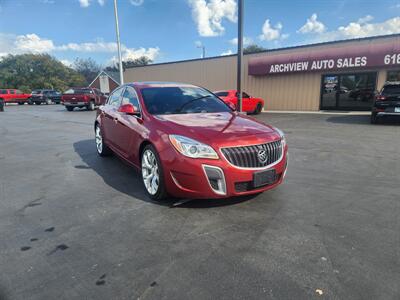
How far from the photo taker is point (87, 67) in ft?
319

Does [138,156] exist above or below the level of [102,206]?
above

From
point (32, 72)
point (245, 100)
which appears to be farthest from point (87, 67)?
point (245, 100)

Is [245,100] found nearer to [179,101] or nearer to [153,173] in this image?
[179,101]

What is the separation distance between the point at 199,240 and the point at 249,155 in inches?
44.9

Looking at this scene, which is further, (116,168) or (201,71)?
(201,71)

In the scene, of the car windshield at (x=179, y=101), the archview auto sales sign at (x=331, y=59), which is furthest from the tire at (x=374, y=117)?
the car windshield at (x=179, y=101)

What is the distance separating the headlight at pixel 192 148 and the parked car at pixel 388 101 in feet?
34.1

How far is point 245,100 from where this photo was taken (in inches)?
647

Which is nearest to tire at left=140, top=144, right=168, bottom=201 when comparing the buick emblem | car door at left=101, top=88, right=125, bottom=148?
the buick emblem

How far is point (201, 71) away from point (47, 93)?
20856mm

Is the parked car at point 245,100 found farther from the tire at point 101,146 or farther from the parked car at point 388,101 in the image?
the tire at point 101,146

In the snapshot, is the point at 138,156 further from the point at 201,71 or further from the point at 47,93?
the point at 47,93

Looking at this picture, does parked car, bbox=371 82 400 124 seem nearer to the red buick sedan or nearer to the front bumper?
the red buick sedan

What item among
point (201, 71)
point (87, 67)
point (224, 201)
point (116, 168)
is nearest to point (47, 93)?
point (201, 71)
